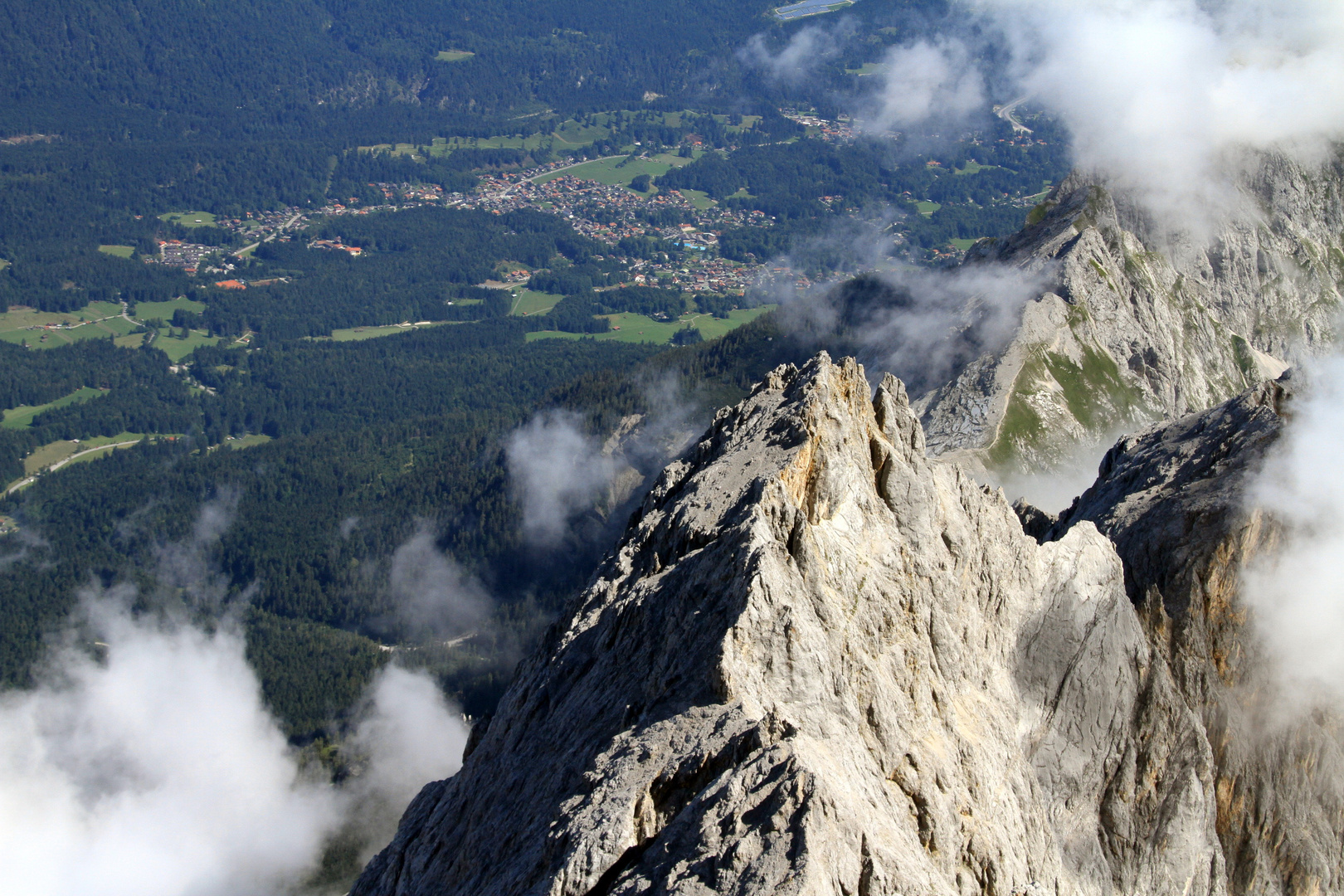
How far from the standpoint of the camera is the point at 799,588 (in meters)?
Answer: 38.6

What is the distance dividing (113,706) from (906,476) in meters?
163

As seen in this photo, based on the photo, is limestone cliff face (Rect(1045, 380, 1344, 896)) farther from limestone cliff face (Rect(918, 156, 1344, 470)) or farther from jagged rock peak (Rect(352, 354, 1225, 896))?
limestone cliff face (Rect(918, 156, 1344, 470))

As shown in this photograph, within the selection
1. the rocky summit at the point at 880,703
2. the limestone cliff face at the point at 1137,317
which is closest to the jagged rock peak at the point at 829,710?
the rocky summit at the point at 880,703

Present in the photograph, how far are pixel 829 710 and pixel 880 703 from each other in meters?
2.53

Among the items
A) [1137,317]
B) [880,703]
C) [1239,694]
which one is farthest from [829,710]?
[1137,317]

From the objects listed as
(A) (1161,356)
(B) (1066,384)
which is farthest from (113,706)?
(A) (1161,356)

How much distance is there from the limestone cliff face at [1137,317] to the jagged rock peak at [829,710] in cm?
7664

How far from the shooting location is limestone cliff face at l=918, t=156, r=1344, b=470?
134250 millimetres

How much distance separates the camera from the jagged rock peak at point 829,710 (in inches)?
1240

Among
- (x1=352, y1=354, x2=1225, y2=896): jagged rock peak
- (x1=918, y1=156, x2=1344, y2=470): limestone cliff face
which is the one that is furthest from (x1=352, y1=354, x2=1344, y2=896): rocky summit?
(x1=918, y1=156, x2=1344, y2=470): limestone cliff face

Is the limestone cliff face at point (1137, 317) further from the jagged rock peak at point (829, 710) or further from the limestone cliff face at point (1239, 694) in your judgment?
the jagged rock peak at point (829, 710)

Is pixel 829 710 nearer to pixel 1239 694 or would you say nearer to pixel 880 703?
pixel 880 703

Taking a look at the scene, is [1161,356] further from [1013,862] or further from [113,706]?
[113,706]

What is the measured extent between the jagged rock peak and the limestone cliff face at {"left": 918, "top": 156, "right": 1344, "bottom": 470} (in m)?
76.6
